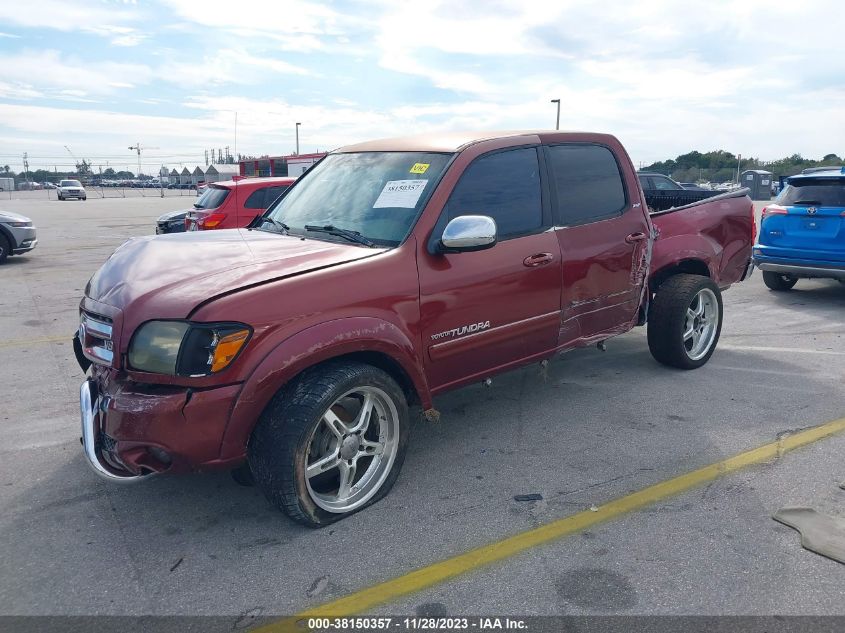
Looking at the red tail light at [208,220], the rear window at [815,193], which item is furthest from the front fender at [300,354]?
the red tail light at [208,220]

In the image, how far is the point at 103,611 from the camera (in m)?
2.74

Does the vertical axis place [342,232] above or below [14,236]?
above

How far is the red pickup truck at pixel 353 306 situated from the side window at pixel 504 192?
0.04ft

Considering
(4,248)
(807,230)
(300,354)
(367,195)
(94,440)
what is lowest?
(4,248)

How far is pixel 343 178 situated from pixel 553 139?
4.78 feet

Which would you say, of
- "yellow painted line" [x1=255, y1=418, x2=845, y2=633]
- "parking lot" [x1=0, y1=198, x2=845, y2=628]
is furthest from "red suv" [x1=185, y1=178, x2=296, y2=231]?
"yellow painted line" [x1=255, y1=418, x2=845, y2=633]

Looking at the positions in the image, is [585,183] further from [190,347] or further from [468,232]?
[190,347]

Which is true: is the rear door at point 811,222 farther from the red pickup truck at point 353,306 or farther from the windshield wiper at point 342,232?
the windshield wiper at point 342,232

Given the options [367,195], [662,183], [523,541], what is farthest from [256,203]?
[662,183]

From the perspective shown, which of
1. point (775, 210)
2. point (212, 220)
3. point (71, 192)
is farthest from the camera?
point (71, 192)

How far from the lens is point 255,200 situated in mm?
11680

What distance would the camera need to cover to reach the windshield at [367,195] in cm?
388

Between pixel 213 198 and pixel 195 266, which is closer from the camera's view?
pixel 195 266

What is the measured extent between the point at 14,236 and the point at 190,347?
12.0 metres
